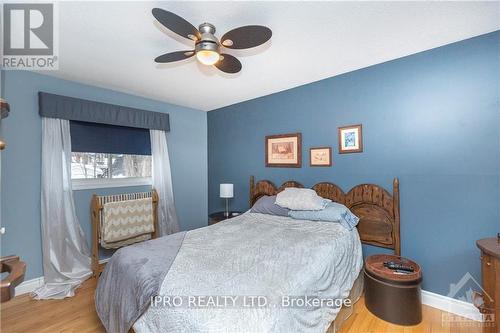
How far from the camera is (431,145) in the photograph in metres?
2.22

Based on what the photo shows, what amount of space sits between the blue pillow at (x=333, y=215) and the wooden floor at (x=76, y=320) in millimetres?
804

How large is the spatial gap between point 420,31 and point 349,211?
179 centimetres

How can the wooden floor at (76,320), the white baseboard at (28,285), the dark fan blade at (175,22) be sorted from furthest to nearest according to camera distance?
the white baseboard at (28,285), the wooden floor at (76,320), the dark fan blade at (175,22)

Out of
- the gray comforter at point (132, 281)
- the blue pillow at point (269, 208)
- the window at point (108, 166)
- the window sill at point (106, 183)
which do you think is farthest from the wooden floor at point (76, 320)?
the window at point (108, 166)

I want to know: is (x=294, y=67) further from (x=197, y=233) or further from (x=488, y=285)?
(x=488, y=285)

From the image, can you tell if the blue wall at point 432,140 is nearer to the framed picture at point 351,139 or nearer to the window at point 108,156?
the framed picture at point 351,139

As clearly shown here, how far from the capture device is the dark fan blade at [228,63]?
1827mm

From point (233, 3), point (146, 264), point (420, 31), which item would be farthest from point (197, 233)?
point (420, 31)

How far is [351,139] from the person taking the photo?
8.94ft

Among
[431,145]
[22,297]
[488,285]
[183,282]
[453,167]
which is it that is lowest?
A: [22,297]

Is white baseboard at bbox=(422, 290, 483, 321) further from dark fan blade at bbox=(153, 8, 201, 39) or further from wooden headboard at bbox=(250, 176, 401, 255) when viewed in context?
dark fan blade at bbox=(153, 8, 201, 39)

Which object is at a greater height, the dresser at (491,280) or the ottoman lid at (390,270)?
the dresser at (491,280)

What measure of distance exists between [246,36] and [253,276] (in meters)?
1.57

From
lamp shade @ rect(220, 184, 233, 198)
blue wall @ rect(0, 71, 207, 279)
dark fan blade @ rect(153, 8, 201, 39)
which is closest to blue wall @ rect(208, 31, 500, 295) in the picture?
lamp shade @ rect(220, 184, 233, 198)
